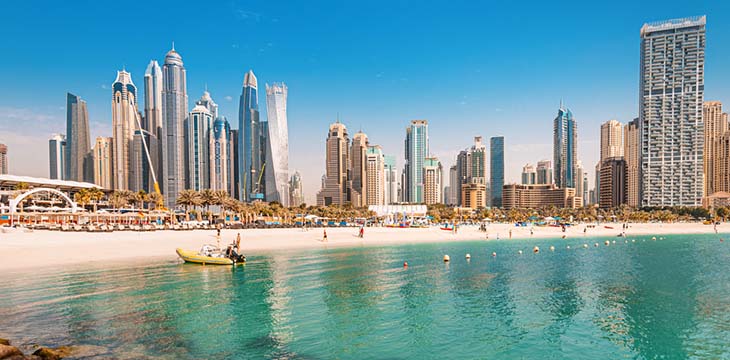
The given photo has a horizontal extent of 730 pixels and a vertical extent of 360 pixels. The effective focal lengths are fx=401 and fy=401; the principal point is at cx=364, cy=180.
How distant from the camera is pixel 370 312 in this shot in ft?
73.2

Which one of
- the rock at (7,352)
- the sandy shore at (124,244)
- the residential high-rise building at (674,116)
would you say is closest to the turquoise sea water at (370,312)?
the rock at (7,352)

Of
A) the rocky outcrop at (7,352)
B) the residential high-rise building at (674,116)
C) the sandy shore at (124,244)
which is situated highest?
the residential high-rise building at (674,116)

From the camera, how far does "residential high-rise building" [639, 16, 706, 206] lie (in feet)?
596

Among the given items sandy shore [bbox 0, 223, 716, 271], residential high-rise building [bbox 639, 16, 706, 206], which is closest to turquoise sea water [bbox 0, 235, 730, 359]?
sandy shore [bbox 0, 223, 716, 271]

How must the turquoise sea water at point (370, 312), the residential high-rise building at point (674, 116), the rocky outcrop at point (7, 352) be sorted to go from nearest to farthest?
the rocky outcrop at point (7, 352)
the turquoise sea water at point (370, 312)
the residential high-rise building at point (674, 116)

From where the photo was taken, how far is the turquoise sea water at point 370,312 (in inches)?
661

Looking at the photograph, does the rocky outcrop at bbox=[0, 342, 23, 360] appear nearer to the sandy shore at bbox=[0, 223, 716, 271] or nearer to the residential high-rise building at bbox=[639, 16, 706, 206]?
the sandy shore at bbox=[0, 223, 716, 271]

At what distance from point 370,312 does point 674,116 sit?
221m

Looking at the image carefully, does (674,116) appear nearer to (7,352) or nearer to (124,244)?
(124,244)

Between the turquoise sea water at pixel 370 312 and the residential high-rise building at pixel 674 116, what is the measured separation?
183m

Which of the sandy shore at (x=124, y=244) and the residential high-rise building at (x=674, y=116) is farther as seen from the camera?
the residential high-rise building at (x=674, y=116)

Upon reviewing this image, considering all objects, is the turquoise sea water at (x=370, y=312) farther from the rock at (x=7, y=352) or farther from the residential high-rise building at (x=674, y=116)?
the residential high-rise building at (x=674, y=116)

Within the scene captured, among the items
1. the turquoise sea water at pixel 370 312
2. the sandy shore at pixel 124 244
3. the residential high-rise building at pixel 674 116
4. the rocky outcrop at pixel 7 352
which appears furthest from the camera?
the residential high-rise building at pixel 674 116

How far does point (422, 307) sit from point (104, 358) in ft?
50.9
